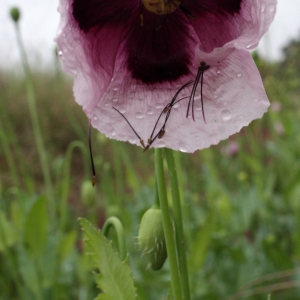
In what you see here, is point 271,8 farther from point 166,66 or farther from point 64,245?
point 64,245

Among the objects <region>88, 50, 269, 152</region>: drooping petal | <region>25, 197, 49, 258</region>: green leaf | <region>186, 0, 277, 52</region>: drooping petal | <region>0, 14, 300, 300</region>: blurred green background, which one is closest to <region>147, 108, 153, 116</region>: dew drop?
<region>88, 50, 269, 152</region>: drooping petal

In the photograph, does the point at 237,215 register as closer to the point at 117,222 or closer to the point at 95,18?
the point at 117,222

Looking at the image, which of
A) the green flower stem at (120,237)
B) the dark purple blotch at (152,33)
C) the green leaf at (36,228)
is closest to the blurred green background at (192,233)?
the green leaf at (36,228)

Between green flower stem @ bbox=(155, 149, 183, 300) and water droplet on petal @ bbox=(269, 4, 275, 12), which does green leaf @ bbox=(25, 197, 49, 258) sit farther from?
water droplet on petal @ bbox=(269, 4, 275, 12)

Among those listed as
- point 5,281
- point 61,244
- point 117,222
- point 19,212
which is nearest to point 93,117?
point 117,222

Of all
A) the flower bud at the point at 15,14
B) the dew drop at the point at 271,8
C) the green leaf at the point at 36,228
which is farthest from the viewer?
the flower bud at the point at 15,14

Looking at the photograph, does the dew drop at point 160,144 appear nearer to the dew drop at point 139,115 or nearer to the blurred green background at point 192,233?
the dew drop at point 139,115
